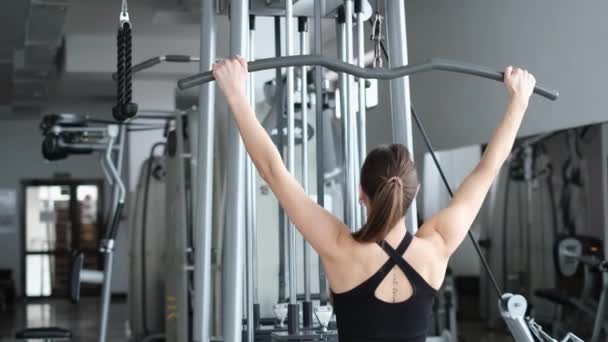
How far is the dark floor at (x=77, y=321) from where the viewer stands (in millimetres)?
7477

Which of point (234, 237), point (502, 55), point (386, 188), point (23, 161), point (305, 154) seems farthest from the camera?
point (23, 161)

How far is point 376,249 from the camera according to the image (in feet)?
6.12

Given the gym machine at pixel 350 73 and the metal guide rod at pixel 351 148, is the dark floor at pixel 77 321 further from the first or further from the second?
the metal guide rod at pixel 351 148

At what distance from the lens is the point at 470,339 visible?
730 centimetres

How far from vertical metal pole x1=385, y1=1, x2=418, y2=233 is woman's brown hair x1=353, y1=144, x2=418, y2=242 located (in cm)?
69

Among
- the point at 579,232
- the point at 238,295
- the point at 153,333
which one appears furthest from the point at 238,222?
the point at 153,333

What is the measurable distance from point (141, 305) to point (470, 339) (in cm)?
310

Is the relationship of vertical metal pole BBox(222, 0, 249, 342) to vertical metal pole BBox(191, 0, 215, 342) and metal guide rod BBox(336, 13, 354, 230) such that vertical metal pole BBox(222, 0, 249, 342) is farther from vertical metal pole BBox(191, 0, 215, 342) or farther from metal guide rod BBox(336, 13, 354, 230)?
metal guide rod BBox(336, 13, 354, 230)

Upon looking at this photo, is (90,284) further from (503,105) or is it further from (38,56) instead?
(503,105)

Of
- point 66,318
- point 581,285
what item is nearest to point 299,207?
point 581,285

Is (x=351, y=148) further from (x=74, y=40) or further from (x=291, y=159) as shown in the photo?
(x=74, y=40)

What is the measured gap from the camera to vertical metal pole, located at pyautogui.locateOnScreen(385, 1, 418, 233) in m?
2.60

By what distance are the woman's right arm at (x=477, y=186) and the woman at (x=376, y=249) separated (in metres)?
0.02

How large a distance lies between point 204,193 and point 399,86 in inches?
26.7
